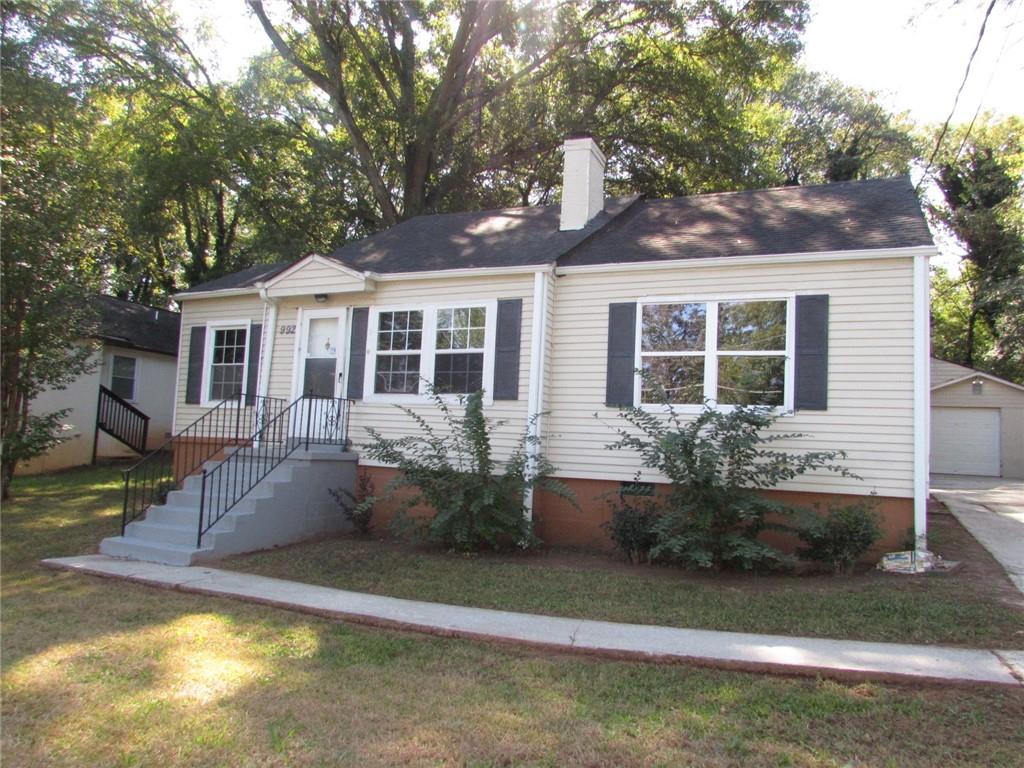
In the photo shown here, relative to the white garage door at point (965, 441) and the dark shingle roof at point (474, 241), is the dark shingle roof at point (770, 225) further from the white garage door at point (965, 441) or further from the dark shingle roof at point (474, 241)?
the white garage door at point (965, 441)

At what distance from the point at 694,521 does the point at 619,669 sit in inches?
110

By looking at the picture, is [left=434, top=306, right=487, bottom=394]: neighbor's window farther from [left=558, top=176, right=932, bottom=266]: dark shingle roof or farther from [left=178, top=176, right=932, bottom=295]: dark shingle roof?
[left=558, top=176, right=932, bottom=266]: dark shingle roof

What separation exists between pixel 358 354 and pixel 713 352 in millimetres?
4969

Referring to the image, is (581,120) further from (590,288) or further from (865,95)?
(865,95)

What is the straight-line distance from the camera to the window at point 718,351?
810 centimetres

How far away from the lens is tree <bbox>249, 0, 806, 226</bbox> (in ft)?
54.7

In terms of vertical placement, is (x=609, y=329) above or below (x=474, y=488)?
above

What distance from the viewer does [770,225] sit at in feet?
29.9

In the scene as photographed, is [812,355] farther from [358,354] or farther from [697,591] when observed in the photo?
[358,354]

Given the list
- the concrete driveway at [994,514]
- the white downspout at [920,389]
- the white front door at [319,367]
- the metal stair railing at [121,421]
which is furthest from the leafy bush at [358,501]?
the metal stair railing at [121,421]

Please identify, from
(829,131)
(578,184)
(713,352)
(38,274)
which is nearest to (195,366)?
(38,274)

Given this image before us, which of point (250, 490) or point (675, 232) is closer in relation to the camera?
point (250, 490)

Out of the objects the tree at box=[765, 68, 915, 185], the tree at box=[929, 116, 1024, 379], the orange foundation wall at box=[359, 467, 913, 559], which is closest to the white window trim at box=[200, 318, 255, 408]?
the orange foundation wall at box=[359, 467, 913, 559]

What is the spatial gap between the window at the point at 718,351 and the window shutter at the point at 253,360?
6.19m
